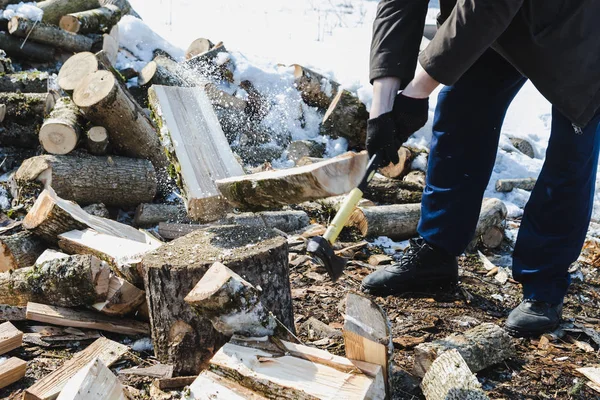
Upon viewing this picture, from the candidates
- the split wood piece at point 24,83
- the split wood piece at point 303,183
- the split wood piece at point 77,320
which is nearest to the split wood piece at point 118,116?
the split wood piece at point 24,83

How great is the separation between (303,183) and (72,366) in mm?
1177

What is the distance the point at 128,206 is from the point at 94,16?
3.37m

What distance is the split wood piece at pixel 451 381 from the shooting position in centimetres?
180

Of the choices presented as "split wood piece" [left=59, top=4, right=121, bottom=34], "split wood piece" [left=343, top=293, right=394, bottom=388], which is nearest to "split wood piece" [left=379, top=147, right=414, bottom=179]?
"split wood piece" [left=343, top=293, right=394, bottom=388]

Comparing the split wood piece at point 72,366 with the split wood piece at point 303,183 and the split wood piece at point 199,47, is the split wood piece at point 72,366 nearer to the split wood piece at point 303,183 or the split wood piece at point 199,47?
the split wood piece at point 303,183

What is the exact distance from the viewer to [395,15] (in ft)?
8.17

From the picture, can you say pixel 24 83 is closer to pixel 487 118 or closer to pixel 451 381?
pixel 487 118

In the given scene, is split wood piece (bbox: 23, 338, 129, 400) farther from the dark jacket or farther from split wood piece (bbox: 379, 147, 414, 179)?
split wood piece (bbox: 379, 147, 414, 179)

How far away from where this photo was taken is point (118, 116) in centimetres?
429

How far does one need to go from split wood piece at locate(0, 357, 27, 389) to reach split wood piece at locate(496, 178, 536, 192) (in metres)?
4.27

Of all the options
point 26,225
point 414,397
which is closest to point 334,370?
point 414,397

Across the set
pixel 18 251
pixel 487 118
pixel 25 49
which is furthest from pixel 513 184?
pixel 25 49

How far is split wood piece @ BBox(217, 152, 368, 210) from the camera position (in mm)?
2127

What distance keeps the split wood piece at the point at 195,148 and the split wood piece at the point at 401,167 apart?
2.02 meters
